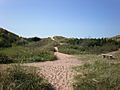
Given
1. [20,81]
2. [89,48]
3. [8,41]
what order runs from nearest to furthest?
1. [20,81]
2. [89,48]
3. [8,41]

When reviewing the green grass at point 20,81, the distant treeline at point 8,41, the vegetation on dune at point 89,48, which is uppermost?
the distant treeline at point 8,41

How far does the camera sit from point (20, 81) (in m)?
9.28

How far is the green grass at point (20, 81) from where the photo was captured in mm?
8648

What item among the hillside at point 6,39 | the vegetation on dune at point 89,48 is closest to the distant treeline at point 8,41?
the hillside at point 6,39

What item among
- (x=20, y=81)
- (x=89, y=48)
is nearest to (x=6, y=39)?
(x=89, y=48)

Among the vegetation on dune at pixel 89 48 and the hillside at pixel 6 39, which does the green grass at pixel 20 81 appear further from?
the hillside at pixel 6 39

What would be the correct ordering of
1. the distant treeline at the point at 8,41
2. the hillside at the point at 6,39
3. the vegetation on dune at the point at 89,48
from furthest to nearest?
1. the distant treeline at the point at 8,41
2. the hillside at the point at 6,39
3. the vegetation on dune at the point at 89,48

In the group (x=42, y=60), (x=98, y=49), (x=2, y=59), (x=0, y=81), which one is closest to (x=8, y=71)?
(x=0, y=81)

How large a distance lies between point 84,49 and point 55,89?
18991mm

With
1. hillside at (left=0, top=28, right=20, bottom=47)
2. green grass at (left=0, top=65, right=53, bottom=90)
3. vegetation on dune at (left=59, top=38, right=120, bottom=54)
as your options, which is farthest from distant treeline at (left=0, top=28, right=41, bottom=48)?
green grass at (left=0, top=65, right=53, bottom=90)

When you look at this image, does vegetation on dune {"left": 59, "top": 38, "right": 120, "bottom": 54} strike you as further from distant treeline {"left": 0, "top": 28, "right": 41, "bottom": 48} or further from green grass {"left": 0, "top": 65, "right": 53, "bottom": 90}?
green grass {"left": 0, "top": 65, "right": 53, "bottom": 90}

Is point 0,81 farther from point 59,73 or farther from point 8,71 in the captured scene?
point 59,73

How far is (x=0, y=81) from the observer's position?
28.9 feet

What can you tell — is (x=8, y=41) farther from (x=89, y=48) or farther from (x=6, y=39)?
(x=89, y=48)
